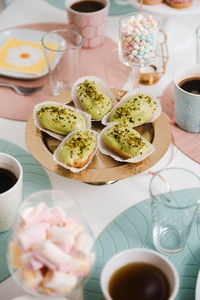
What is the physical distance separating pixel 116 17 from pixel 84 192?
857 millimetres

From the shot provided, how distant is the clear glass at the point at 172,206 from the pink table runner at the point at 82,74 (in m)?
0.46

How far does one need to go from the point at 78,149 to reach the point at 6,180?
0.16 m

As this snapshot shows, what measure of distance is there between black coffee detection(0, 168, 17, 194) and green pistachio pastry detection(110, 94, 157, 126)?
28 centimetres

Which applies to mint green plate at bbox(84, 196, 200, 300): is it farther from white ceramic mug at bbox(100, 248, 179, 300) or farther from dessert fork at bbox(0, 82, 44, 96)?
dessert fork at bbox(0, 82, 44, 96)

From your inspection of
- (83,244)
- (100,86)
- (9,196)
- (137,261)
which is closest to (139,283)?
(137,261)

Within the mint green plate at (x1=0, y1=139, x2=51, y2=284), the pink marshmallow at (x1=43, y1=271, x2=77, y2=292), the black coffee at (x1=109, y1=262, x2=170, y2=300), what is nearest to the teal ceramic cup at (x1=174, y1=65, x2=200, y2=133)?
the mint green plate at (x1=0, y1=139, x2=51, y2=284)

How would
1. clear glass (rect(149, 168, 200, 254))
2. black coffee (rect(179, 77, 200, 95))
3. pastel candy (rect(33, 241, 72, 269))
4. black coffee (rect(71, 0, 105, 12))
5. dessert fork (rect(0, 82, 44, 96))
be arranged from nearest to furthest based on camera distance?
1. pastel candy (rect(33, 241, 72, 269))
2. clear glass (rect(149, 168, 200, 254))
3. black coffee (rect(179, 77, 200, 95))
4. dessert fork (rect(0, 82, 44, 96))
5. black coffee (rect(71, 0, 105, 12))

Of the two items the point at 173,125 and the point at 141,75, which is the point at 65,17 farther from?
the point at 173,125

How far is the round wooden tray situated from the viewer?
0.85m

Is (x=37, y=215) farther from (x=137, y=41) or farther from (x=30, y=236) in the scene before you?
(x=137, y=41)

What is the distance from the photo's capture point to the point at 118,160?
0.89 meters

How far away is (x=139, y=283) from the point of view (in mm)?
671

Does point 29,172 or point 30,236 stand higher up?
point 30,236

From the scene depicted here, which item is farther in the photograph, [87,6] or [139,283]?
[87,6]
